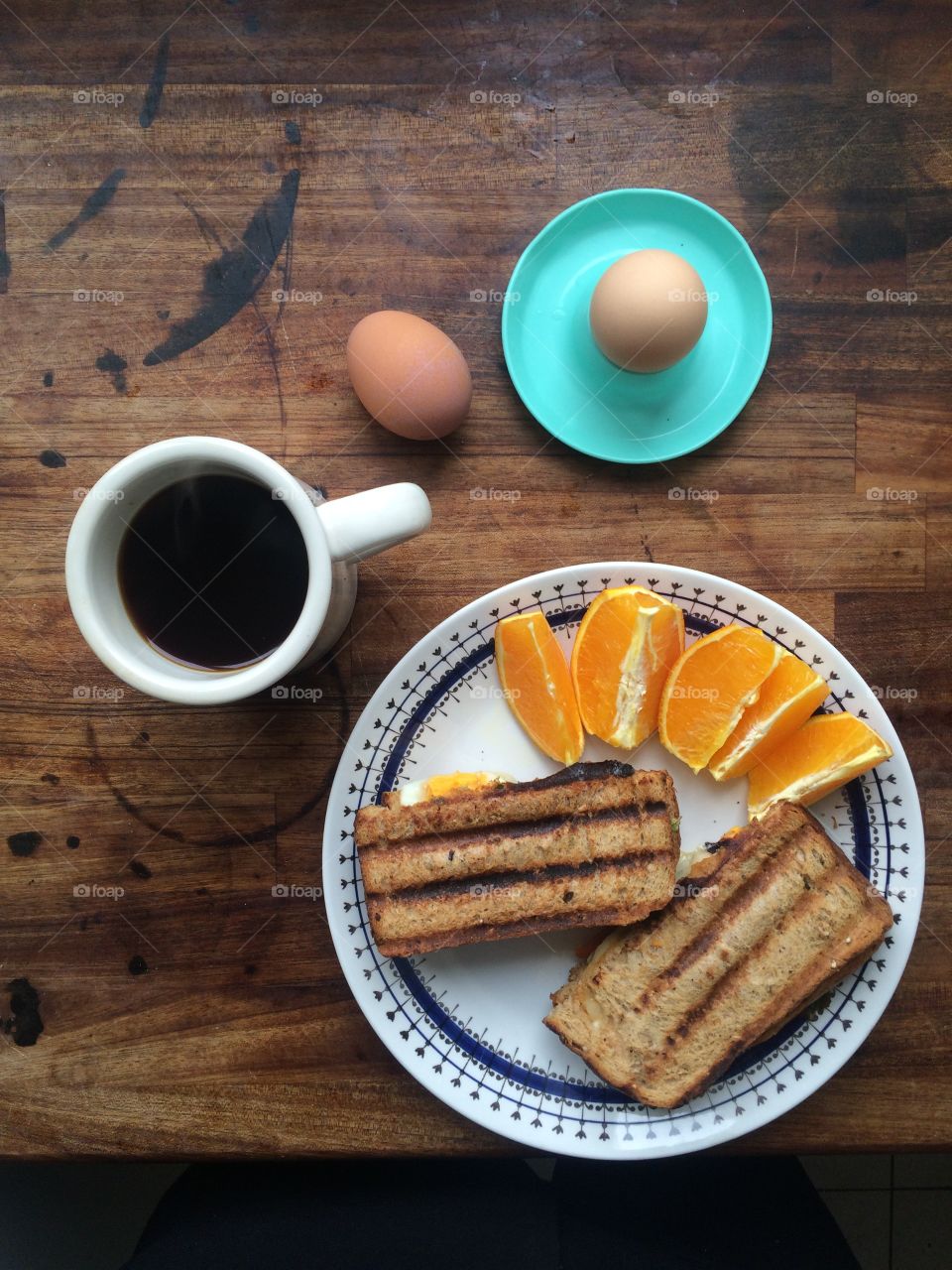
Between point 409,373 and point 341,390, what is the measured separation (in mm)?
144

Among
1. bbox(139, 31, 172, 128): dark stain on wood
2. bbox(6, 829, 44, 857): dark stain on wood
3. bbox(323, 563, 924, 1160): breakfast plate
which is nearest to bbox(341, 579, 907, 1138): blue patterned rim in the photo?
bbox(323, 563, 924, 1160): breakfast plate

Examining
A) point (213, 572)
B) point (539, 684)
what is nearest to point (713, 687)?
point (539, 684)

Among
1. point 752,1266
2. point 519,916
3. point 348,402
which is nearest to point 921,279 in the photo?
point 348,402

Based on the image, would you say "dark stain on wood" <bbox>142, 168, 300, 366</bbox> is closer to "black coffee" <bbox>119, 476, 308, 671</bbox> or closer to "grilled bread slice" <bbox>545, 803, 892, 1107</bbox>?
"black coffee" <bbox>119, 476, 308, 671</bbox>

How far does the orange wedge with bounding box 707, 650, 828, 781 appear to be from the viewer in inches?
42.0

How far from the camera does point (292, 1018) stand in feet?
3.96

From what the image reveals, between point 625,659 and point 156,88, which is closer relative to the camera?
point 625,659

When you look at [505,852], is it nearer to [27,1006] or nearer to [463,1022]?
[463,1022]

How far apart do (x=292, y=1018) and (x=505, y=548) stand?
692 mm

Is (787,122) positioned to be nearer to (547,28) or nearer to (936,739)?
(547,28)

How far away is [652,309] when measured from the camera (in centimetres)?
107

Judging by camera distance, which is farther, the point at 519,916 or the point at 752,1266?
the point at 752,1266

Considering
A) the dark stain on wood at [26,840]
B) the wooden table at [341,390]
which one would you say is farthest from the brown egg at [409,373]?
the dark stain on wood at [26,840]

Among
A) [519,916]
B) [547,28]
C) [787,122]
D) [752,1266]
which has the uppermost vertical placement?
[547,28]
